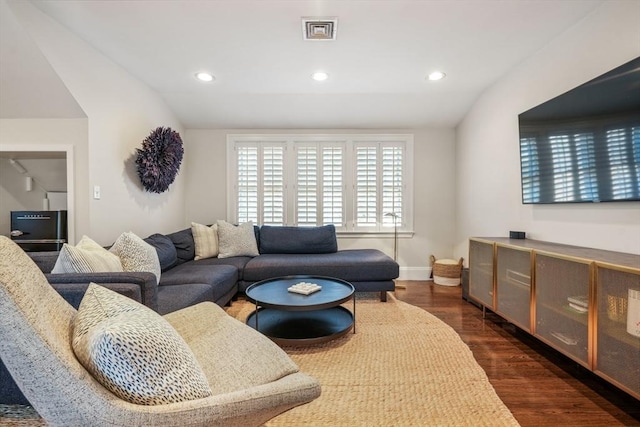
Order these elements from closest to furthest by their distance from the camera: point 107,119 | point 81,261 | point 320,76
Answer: point 81,261, point 107,119, point 320,76

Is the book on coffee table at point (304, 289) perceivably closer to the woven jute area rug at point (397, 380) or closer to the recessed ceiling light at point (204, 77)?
the woven jute area rug at point (397, 380)

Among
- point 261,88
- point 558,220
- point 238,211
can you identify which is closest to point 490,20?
point 558,220

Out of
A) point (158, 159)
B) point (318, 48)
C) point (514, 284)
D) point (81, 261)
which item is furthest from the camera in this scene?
point (158, 159)

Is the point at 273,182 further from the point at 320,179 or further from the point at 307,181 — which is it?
the point at 320,179

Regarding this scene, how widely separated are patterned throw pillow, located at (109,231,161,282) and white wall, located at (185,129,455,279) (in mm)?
2154

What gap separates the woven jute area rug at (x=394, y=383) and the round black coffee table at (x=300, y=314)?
4.4 inches

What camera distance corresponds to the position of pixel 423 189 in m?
4.14

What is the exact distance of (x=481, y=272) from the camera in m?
2.72

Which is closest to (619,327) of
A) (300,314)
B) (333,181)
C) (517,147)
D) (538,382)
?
(538,382)

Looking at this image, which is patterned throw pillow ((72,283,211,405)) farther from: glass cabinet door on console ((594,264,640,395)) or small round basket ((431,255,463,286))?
small round basket ((431,255,463,286))

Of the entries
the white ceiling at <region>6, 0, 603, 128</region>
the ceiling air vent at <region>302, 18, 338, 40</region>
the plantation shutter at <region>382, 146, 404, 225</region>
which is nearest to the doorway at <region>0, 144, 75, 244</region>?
Result: the white ceiling at <region>6, 0, 603, 128</region>

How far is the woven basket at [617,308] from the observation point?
1.47m

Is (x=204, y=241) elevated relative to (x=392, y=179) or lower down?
lower down

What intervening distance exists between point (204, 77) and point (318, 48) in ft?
4.36
